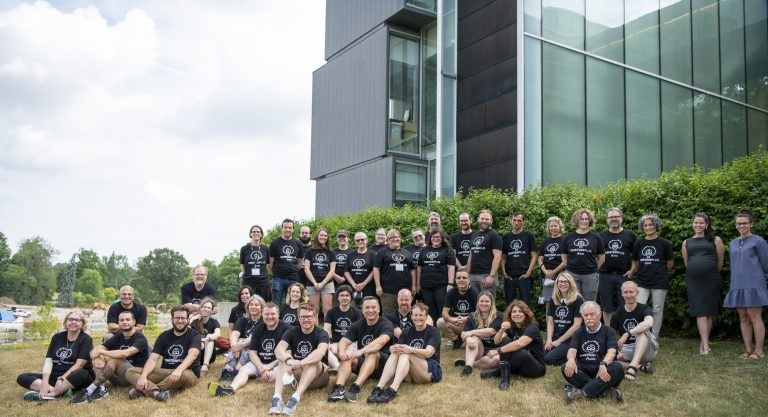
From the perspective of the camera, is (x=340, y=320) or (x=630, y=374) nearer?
(x=630, y=374)

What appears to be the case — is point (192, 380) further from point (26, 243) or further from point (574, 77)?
point (26, 243)

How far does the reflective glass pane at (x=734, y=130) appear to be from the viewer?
19.4 m

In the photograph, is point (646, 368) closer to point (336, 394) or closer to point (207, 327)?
point (336, 394)

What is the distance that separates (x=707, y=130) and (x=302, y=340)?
15910 millimetres

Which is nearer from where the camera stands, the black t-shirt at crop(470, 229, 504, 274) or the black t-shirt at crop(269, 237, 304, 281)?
the black t-shirt at crop(470, 229, 504, 274)

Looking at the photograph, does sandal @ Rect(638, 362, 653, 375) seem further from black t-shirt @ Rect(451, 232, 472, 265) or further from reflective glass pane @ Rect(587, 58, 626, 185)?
reflective glass pane @ Rect(587, 58, 626, 185)

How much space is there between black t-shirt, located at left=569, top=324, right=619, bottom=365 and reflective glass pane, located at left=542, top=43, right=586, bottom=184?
973 cm

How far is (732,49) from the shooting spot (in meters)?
19.5

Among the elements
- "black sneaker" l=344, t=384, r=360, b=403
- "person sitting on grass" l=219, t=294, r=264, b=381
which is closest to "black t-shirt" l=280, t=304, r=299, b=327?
"person sitting on grass" l=219, t=294, r=264, b=381

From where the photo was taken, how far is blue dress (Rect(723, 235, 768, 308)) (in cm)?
791

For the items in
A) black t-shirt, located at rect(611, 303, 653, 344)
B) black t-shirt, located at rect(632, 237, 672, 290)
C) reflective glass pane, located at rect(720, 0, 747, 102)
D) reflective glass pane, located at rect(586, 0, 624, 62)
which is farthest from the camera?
reflective glass pane, located at rect(720, 0, 747, 102)

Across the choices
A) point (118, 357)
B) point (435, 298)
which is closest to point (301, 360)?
point (118, 357)

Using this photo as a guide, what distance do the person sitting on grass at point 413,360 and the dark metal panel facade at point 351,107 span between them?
1411 centimetres

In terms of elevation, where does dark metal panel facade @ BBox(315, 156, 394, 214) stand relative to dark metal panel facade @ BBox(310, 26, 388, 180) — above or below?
below
